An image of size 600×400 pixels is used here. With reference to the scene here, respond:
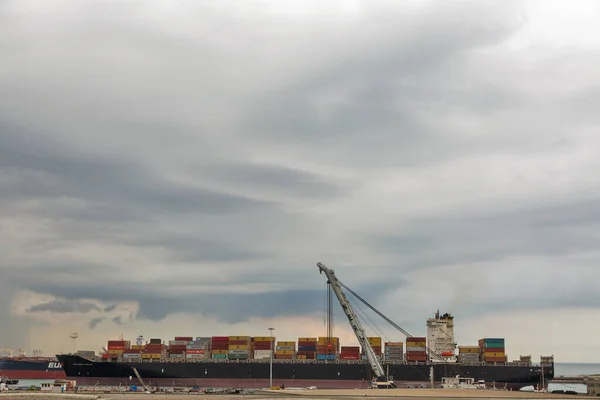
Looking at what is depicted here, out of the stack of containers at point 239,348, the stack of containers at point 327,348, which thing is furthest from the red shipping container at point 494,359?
the stack of containers at point 239,348

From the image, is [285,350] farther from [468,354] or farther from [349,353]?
[468,354]

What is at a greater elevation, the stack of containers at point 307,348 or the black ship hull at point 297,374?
the stack of containers at point 307,348

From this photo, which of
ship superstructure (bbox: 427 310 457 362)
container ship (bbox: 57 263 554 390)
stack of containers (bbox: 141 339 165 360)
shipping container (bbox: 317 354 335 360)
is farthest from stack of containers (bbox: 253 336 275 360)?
ship superstructure (bbox: 427 310 457 362)

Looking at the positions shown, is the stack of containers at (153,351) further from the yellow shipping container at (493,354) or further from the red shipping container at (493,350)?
the red shipping container at (493,350)

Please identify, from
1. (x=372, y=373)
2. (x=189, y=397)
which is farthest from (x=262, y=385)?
(x=189, y=397)

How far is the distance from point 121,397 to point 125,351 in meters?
76.8

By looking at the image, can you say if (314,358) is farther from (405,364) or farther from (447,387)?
(447,387)

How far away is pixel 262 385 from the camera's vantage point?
14088 centimetres

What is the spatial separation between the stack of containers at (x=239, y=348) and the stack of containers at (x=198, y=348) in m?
6.32

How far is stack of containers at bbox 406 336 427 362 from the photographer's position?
484ft

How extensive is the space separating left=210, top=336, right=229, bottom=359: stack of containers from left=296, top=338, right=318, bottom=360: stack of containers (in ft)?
59.6

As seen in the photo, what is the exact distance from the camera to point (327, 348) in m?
150

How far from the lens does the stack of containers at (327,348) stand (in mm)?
148250

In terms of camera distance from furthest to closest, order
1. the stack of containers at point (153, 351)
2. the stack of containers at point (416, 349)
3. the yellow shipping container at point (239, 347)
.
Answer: the stack of containers at point (153, 351) → the yellow shipping container at point (239, 347) → the stack of containers at point (416, 349)
